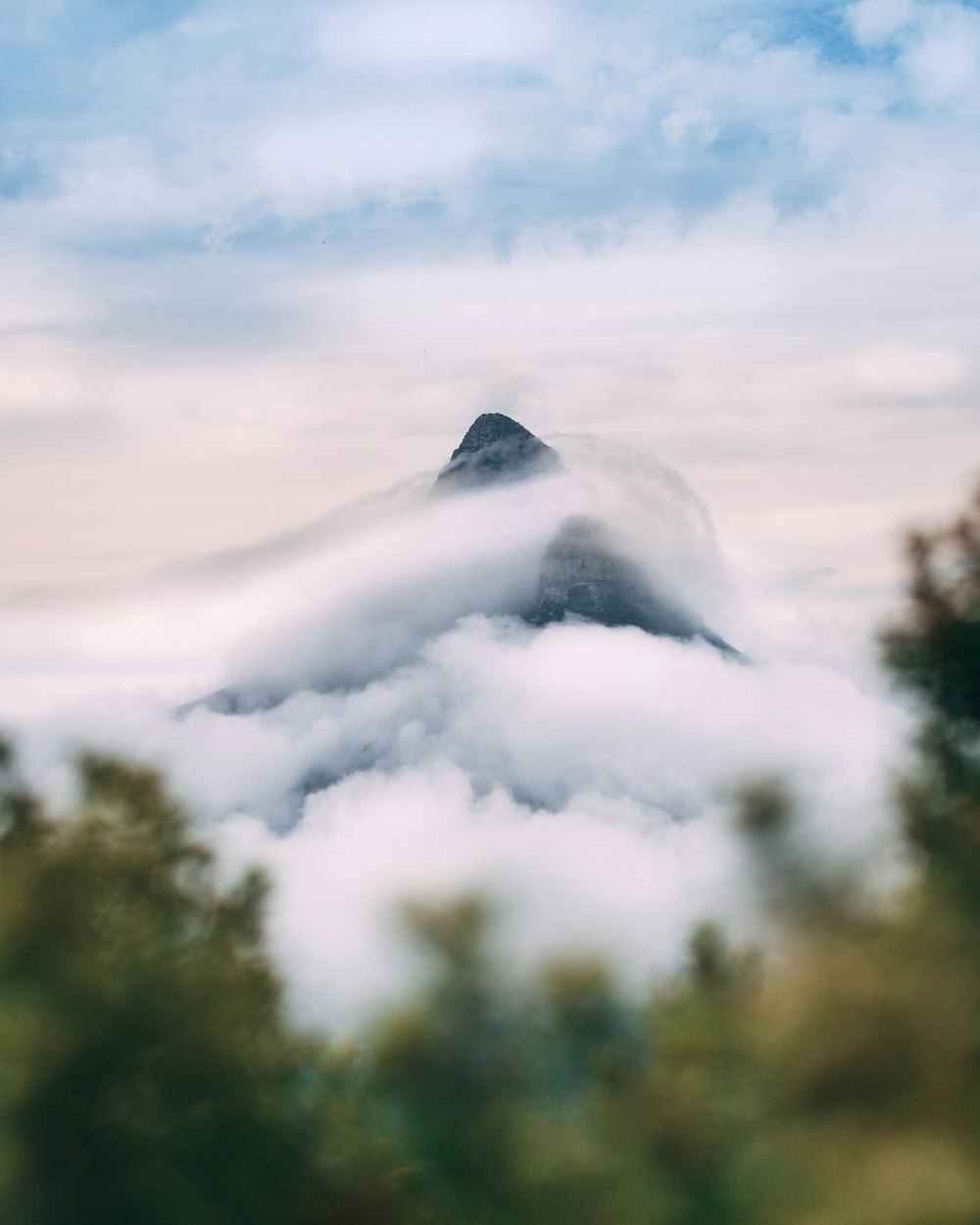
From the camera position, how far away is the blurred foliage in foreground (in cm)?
464

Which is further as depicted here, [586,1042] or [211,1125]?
[586,1042]

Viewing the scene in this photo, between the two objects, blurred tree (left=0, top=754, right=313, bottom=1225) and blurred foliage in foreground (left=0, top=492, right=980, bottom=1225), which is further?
blurred tree (left=0, top=754, right=313, bottom=1225)

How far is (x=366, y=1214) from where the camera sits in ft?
23.9

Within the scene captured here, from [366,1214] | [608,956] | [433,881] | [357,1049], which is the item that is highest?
[433,881]

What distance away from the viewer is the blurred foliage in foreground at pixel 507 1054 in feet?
15.2

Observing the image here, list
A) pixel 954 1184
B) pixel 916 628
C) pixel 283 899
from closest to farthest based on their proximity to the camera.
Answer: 1. pixel 954 1184
2. pixel 916 628
3. pixel 283 899

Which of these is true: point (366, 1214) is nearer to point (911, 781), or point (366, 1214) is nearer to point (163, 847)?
point (163, 847)

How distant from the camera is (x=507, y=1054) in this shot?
7527 mm

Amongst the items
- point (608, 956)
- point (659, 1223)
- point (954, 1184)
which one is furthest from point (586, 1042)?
point (954, 1184)

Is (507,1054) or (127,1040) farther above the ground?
(127,1040)

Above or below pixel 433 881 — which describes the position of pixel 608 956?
below

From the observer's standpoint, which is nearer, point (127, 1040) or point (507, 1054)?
point (127, 1040)

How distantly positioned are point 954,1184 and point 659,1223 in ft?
5.40

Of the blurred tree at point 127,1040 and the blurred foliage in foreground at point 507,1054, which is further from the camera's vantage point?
the blurred tree at point 127,1040
